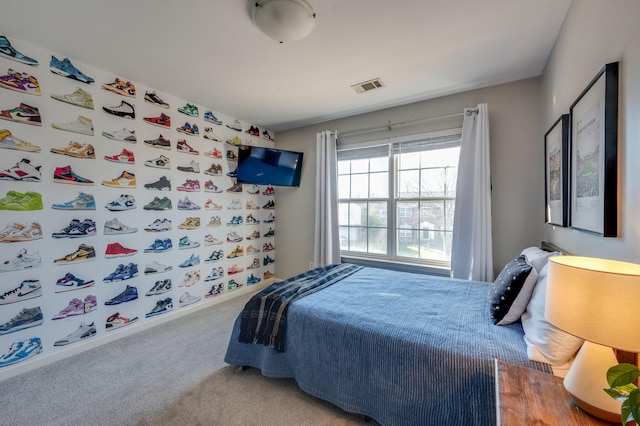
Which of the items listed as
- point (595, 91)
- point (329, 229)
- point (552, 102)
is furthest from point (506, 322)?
point (329, 229)

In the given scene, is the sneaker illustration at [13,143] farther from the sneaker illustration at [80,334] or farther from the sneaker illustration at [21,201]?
the sneaker illustration at [80,334]

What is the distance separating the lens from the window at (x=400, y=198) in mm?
2997

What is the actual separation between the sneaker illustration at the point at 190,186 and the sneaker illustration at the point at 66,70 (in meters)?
1.20

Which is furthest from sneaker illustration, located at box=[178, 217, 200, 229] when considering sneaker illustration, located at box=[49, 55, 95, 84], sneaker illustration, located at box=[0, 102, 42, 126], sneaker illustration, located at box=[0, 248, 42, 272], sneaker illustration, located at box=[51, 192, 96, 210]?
sneaker illustration, located at box=[49, 55, 95, 84]

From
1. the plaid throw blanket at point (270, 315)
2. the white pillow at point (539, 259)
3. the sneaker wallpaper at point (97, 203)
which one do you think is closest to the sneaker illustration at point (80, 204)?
the sneaker wallpaper at point (97, 203)

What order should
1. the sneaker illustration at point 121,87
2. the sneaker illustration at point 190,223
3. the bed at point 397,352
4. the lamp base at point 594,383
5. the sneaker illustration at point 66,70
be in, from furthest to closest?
the sneaker illustration at point 190,223 < the sneaker illustration at point 121,87 < the sneaker illustration at point 66,70 < the bed at point 397,352 < the lamp base at point 594,383

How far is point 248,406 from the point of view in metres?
1.70

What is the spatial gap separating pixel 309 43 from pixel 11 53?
7.19ft

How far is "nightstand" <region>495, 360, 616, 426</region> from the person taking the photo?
2.68 ft

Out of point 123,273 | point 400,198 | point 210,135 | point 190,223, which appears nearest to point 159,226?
point 190,223

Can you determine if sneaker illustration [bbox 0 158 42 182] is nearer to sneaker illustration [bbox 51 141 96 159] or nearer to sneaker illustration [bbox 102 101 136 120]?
sneaker illustration [bbox 51 141 96 159]

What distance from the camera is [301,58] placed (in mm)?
2193

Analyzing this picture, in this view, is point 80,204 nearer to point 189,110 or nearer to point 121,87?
point 121,87

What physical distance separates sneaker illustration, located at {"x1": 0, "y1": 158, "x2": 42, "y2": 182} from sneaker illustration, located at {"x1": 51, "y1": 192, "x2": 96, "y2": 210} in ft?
0.79
